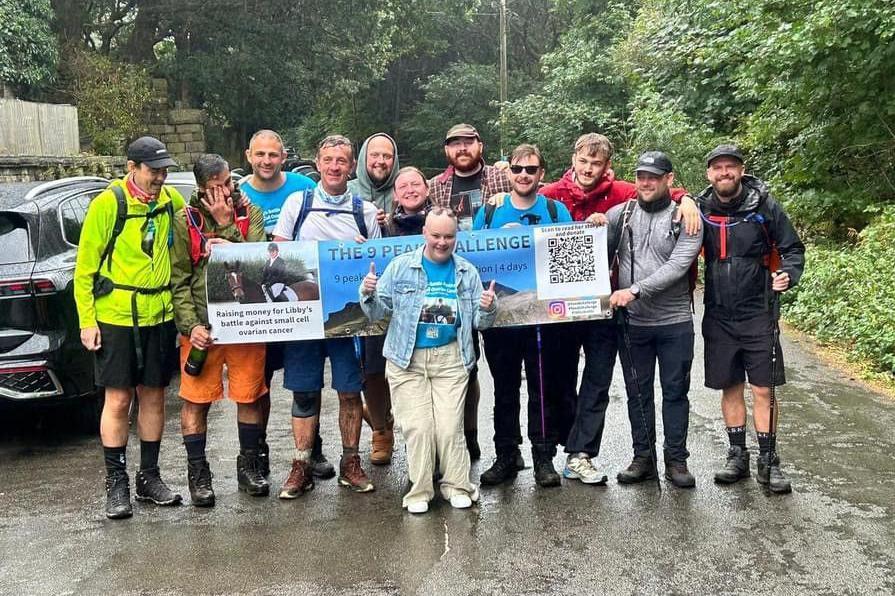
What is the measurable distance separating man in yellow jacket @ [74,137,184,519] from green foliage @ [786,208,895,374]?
6203 millimetres

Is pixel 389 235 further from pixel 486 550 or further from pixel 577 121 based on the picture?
pixel 577 121

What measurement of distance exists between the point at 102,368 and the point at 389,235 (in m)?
1.82

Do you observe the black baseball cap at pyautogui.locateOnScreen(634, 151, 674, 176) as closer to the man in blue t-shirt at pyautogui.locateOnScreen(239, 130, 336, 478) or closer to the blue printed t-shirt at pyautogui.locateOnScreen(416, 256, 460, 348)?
the blue printed t-shirt at pyautogui.locateOnScreen(416, 256, 460, 348)

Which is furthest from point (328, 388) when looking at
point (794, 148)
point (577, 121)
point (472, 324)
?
point (577, 121)

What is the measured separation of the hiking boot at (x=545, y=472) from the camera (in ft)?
19.9

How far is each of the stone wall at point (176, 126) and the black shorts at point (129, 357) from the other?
2543 cm

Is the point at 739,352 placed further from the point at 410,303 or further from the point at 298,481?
the point at 298,481

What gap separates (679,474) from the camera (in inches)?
236

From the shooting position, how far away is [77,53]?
87.9ft

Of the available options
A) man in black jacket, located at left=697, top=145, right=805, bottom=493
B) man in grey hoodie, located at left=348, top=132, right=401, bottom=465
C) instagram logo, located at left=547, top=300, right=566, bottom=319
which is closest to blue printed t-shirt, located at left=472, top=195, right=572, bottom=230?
instagram logo, located at left=547, top=300, right=566, bottom=319

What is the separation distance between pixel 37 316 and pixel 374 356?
87.0 inches

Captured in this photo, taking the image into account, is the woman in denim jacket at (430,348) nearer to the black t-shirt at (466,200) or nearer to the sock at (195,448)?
the black t-shirt at (466,200)

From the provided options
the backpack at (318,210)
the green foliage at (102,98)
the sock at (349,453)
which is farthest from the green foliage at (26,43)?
the sock at (349,453)

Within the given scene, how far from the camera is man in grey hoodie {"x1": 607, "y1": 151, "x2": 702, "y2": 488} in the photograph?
588 centimetres
